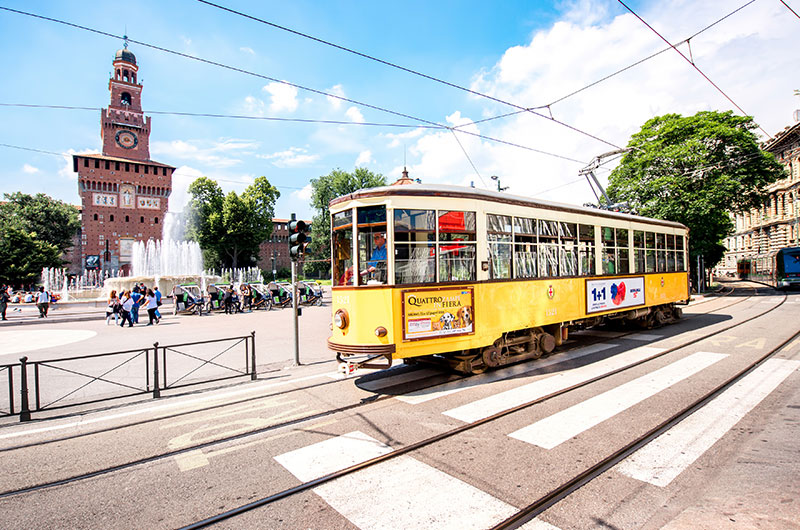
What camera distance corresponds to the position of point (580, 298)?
9289mm

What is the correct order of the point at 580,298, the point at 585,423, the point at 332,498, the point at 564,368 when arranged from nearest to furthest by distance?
1. the point at 332,498
2. the point at 585,423
3. the point at 564,368
4. the point at 580,298

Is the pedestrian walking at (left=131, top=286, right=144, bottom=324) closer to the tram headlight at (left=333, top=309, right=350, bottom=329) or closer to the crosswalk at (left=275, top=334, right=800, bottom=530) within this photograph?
the tram headlight at (left=333, top=309, right=350, bottom=329)

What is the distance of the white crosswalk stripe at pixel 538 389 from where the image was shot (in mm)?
5555

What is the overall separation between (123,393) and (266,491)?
5.45 metres

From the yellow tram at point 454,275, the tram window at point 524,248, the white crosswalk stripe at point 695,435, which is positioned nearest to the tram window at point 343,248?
the yellow tram at point 454,275

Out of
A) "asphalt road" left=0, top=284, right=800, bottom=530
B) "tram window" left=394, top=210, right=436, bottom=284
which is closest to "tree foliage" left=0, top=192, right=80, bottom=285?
"asphalt road" left=0, top=284, right=800, bottom=530

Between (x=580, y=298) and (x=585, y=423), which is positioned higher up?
(x=580, y=298)

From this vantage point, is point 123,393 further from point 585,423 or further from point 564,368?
point 564,368

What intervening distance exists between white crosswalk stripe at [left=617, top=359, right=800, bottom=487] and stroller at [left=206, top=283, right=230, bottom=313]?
24128mm

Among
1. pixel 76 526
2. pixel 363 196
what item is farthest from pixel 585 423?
pixel 76 526

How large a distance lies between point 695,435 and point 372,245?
4876mm

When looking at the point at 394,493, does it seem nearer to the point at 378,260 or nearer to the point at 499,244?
the point at 378,260

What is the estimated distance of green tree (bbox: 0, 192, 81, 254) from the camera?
5881cm

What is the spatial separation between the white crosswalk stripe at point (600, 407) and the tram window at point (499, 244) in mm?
2592
